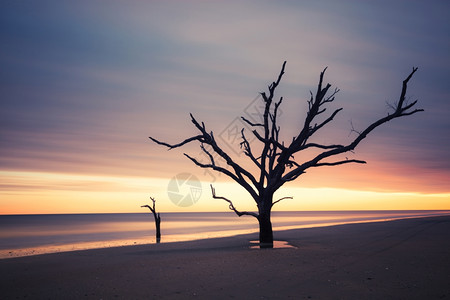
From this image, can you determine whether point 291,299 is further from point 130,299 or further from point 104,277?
point 104,277

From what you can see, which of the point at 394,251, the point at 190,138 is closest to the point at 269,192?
the point at 190,138

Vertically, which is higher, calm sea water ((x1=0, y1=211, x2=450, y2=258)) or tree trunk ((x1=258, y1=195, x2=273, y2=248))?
tree trunk ((x1=258, y1=195, x2=273, y2=248))

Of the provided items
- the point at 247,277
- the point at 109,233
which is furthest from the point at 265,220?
the point at 109,233

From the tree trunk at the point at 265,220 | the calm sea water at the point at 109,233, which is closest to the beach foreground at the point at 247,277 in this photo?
the tree trunk at the point at 265,220

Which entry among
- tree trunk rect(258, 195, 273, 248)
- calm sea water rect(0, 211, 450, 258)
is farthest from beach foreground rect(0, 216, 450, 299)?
calm sea water rect(0, 211, 450, 258)

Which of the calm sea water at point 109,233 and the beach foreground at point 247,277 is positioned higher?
the beach foreground at point 247,277

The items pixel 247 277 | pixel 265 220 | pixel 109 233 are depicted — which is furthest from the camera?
pixel 109 233

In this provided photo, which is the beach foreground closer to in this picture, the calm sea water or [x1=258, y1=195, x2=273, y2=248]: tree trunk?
[x1=258, y1=195, x2=273, y2=248]: tree trunk

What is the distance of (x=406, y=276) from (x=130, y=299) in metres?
6.75

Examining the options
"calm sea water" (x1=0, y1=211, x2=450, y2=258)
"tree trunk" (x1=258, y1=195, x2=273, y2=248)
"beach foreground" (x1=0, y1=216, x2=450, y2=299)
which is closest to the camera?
"beach foreground" (x1=0, y1=216, x2=450, y2=299)

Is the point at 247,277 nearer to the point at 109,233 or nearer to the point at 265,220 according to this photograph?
the point at 265,220

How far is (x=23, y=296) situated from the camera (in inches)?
314

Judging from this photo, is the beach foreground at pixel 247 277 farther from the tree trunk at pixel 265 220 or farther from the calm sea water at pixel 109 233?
the calm sea water at pixel 109 233

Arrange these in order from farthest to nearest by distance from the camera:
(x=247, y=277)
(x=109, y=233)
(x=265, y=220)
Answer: (x=109, y=233) < (x=265, y=220) < (x=247, y=277)
